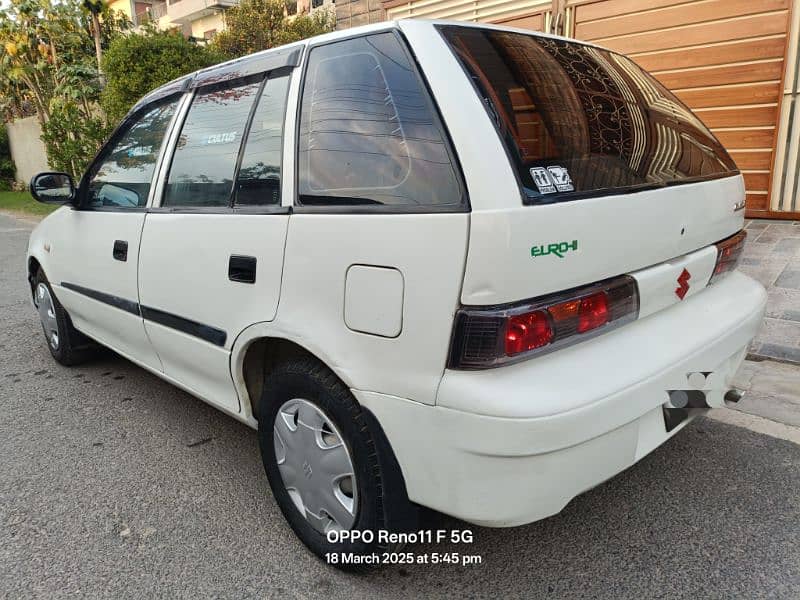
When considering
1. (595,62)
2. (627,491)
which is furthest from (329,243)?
(627,491)

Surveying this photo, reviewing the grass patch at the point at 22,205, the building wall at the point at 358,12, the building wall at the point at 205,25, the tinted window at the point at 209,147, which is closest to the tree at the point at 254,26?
the building wall at the point at 358,12

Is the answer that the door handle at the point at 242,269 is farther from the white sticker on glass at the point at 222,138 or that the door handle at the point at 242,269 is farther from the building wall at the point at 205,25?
the building wall at the point at 205,25

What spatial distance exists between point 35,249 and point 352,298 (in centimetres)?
323

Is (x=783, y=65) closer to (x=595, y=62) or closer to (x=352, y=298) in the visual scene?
(x=595, y=62)

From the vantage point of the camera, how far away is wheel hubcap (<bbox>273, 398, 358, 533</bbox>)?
1.91 meters

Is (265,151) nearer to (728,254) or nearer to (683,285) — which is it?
(683,285)

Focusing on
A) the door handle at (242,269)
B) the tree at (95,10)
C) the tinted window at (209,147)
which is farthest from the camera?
the tree at (95,10)

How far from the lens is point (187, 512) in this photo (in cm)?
243

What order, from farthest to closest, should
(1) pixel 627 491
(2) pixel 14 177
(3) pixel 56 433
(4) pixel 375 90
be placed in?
(2) pixel 14 177
(3) pixel 56 433
(1) pixel 627 491
(4) pixel 375 90

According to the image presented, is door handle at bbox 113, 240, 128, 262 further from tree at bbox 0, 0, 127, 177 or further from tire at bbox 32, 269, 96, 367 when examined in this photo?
tree at bbox 0, 0, 127, 177

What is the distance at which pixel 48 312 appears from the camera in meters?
4.03

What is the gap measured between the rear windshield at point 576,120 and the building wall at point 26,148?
20441 millimetres

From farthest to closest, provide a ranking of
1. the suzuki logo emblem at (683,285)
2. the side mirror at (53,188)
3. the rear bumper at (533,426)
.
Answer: the side mirror at (53,188), the suzuki logo emblem at (683,285), the rear bumper at (533,426)

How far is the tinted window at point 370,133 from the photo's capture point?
166cm
